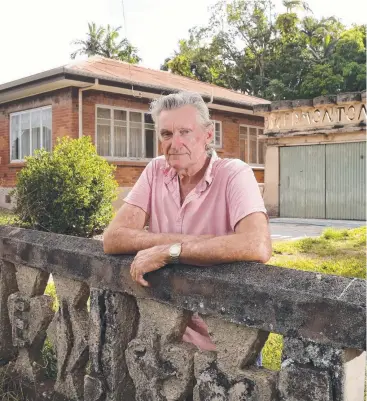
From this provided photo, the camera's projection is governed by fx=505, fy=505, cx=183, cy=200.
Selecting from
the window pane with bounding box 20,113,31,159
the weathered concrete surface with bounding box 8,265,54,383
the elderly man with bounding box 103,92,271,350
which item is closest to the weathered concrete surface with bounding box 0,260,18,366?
the weathered concrete surface with bounding box 8,265,54,383

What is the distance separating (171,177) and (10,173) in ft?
48.1

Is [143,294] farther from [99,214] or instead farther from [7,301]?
[99,214]

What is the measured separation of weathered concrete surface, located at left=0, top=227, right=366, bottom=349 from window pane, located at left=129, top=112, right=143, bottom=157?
43.5ft

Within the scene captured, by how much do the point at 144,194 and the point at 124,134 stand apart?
Result: 13.0 meters

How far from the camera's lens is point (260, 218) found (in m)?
1.93

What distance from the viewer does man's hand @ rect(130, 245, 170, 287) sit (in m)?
1.84

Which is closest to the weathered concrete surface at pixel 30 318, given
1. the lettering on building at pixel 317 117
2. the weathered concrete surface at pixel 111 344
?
the weathered concrete surface at pixel 111 344

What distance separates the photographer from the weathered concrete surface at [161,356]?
1.80 m

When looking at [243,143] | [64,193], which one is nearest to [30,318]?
[64,193]

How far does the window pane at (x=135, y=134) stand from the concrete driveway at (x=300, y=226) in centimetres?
459

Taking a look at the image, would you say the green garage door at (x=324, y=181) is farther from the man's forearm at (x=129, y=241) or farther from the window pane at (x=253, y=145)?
the man's forearm at (x=129, y=241)

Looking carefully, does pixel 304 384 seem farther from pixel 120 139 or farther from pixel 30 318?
pixel 120 139

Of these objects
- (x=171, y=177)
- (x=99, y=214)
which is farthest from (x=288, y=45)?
(x=171, y=177)

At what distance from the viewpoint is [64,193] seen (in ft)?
31.1
